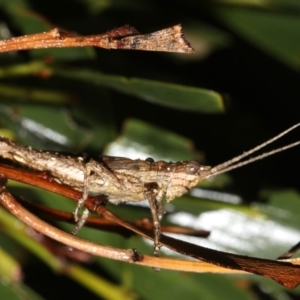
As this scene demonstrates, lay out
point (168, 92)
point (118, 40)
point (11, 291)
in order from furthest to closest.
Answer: point (11, 291)
point (168, 92)
point (118, 40)

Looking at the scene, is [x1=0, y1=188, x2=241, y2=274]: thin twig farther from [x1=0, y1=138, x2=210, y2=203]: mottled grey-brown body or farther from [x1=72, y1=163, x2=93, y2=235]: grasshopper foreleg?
[x1=0, y1=138, x2=210, y2=203]: mottled grey-brown body

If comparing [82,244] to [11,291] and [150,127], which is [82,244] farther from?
[150,127]

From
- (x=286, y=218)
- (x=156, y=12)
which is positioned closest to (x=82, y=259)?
(x=286, y=218)

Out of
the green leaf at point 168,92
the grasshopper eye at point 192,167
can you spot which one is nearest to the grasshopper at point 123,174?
the grasshopper eye at point 192,167

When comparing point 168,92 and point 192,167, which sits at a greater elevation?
point 168,92

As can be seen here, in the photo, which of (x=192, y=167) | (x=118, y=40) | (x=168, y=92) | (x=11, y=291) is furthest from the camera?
(x=11, y=291)

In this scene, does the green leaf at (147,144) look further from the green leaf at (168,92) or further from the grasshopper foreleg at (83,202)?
the grasshopper foreleg at (83,202)

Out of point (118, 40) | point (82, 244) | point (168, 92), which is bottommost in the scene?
point (82, 244)

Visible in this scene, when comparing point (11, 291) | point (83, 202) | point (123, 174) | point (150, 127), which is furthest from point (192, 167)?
point (11, 291)
